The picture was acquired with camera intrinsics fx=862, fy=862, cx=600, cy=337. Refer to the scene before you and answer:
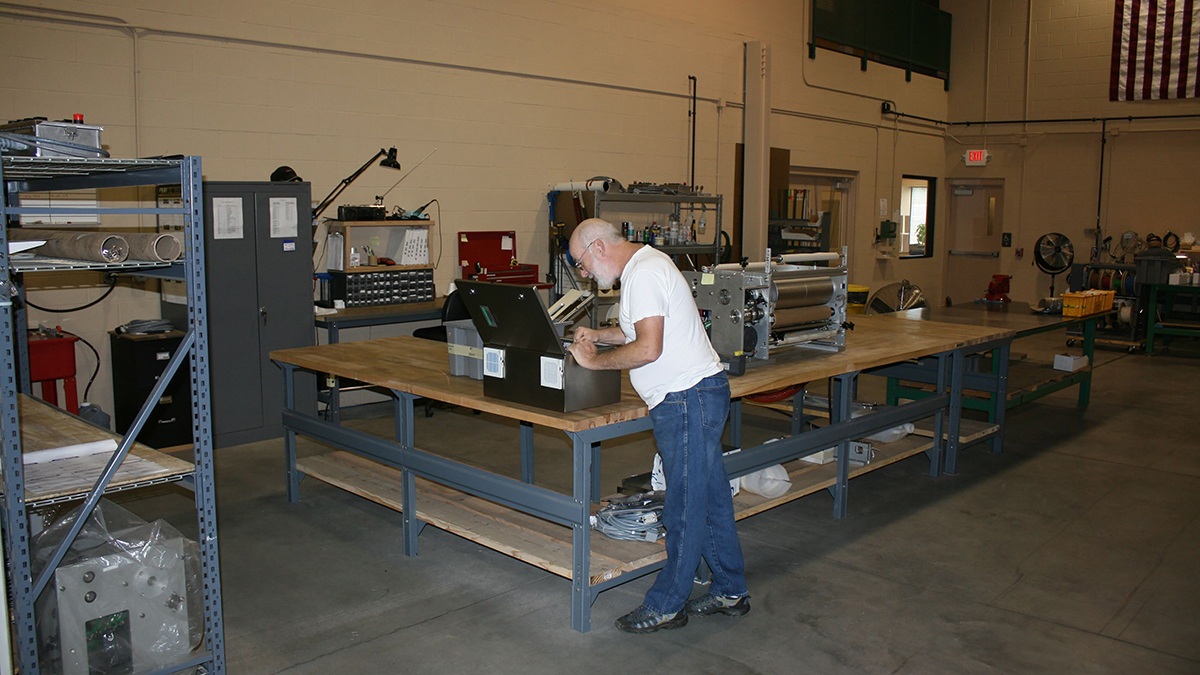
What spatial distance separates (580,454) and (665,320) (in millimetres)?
541

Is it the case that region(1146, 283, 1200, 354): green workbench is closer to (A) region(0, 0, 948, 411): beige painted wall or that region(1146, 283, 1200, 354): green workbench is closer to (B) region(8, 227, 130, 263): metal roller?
(A) region(0, 0, 948, 411): beige painted wall

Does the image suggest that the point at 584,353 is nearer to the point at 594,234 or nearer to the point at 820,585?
the point at 594,234

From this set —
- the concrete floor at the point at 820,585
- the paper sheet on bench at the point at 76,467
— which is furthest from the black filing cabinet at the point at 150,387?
the paper sheet on bench at the point at 76,467

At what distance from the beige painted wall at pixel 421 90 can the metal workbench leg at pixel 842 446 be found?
371 cm

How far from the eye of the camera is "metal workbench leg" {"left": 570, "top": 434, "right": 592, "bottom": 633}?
294cm

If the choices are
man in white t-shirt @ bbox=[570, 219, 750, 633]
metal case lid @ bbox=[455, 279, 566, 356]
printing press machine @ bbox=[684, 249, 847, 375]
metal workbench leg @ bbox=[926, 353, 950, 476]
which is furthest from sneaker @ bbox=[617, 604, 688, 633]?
metal workbench leg @ bbox=[926, 353, 950, 476]

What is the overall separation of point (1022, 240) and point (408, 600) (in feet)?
37.1

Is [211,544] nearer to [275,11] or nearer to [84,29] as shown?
[84,29]

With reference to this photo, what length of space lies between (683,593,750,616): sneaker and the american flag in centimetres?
1072

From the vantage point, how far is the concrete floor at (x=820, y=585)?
291 cm

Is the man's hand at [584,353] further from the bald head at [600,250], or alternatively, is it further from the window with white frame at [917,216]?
the window with white frame at [917,216]

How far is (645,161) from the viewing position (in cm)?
836

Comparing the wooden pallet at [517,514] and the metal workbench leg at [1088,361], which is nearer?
the wooden pallet at [517,514]

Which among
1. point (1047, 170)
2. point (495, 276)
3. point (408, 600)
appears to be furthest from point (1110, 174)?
point (408, 600)
